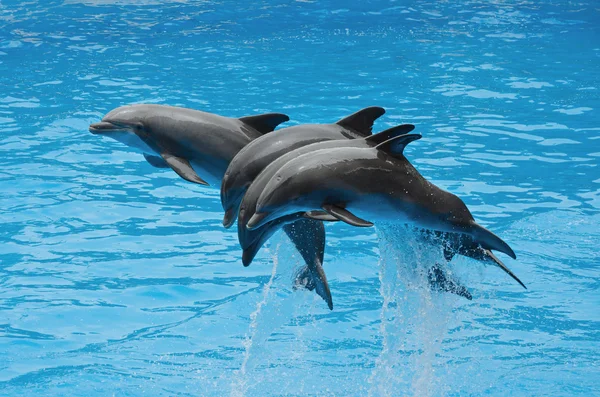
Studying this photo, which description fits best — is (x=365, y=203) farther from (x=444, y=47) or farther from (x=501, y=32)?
(x=501, y=32)

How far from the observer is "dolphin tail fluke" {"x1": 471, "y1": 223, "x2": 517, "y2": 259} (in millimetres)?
4500

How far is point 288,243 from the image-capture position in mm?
5938

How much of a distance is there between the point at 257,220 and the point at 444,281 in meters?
1.71

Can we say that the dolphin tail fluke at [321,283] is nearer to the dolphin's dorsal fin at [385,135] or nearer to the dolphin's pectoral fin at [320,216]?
the dolphin's pectoral fin at [320,216]

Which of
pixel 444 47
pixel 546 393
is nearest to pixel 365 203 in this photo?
pixel 546 393

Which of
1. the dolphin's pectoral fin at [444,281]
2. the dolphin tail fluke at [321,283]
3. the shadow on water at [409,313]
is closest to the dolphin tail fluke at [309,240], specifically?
the dolphin tail fluke at [321,283]

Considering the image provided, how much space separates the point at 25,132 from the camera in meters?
13.2

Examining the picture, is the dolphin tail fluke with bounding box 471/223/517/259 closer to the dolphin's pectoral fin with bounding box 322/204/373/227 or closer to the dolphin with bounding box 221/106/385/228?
the dolphin's pectoral fin with bounding box 322/204/373/227

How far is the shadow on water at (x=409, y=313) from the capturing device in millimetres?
5012

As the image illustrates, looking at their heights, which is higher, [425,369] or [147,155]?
[147,155]

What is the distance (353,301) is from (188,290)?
165 centimetres

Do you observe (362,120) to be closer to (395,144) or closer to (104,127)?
(395,144)

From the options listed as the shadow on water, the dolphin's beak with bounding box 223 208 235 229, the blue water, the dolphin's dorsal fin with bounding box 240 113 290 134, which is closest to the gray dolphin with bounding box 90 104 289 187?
the dolphin's dorsal fin with bounding box 240 113 290 134

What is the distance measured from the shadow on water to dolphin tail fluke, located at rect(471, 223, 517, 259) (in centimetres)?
35
